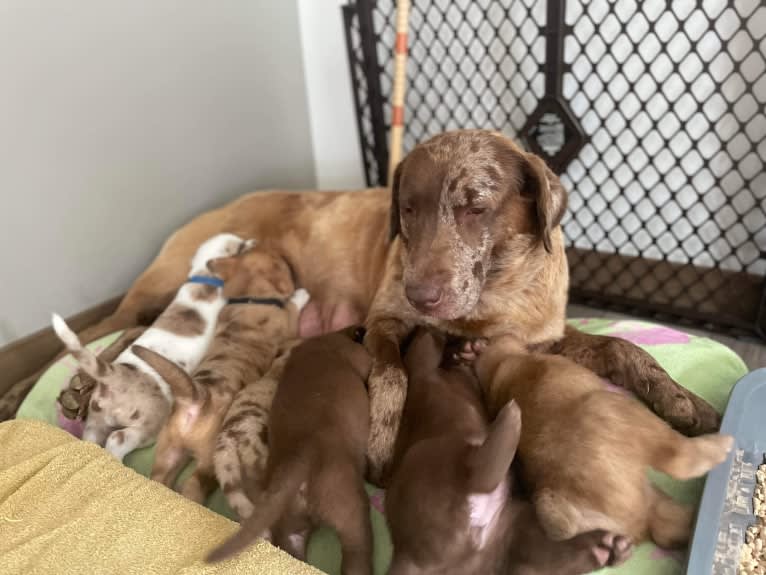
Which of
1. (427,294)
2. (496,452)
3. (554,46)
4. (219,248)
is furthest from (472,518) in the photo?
(554,46)

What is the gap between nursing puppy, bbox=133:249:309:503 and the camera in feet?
5.18

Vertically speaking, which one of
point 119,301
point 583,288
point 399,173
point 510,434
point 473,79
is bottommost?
point 583,288

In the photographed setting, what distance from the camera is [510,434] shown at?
1.08 m

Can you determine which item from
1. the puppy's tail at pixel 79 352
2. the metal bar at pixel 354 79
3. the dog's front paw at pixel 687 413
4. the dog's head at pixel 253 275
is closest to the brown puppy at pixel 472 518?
the dog's front paw at pixel 687 413

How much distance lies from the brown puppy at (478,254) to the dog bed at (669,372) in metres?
0.19

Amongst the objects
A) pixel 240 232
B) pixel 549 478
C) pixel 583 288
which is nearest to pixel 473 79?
→ pixel 583 288

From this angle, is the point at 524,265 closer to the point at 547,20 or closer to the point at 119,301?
the point at 547,20

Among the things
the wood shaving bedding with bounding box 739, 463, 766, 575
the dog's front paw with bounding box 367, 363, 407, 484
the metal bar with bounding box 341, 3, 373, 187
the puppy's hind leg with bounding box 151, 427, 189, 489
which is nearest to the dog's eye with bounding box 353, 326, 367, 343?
the dog's front paw with bounding box 367, 363, 407, 484

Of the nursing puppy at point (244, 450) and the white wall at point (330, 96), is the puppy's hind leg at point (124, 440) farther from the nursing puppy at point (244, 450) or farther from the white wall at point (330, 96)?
the white wall at point (330, 96)

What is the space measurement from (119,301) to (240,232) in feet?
2.00

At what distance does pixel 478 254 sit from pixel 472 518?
71 centimetres

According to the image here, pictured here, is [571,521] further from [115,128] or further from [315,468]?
[115,128]

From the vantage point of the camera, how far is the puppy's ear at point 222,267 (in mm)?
2139

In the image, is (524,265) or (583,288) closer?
(524,265)
